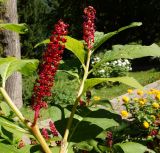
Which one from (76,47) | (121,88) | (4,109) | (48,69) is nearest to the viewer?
(48,69)

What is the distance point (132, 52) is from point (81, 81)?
18 cm

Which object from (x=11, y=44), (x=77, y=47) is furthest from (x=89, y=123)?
(x=11, y=44)

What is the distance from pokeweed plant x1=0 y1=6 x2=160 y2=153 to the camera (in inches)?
42.1

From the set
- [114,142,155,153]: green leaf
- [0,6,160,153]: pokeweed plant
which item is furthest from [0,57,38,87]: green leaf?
[114,142,155,153]: green leaf

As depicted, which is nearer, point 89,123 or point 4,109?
point 89,123

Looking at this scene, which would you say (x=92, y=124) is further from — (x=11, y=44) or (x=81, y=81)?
(x=11, y=44)

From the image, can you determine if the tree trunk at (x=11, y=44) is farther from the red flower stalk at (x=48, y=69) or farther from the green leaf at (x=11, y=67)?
the red flower stalk at (x=48, y=69)

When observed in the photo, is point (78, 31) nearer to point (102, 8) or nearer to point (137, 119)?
point (102, 8)

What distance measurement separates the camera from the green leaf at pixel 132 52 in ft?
4.09

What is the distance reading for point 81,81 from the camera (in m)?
1.35

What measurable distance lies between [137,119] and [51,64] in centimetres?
546

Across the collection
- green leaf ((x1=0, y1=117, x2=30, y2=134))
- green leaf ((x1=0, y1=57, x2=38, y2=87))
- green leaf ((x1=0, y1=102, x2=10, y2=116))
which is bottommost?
green leaf ((x1=0, y1=102, x2=10, y2=116))

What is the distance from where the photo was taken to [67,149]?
4.11 ft

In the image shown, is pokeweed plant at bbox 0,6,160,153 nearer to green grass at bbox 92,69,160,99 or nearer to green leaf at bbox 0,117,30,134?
green leaf at bbox 0,117,30,134
